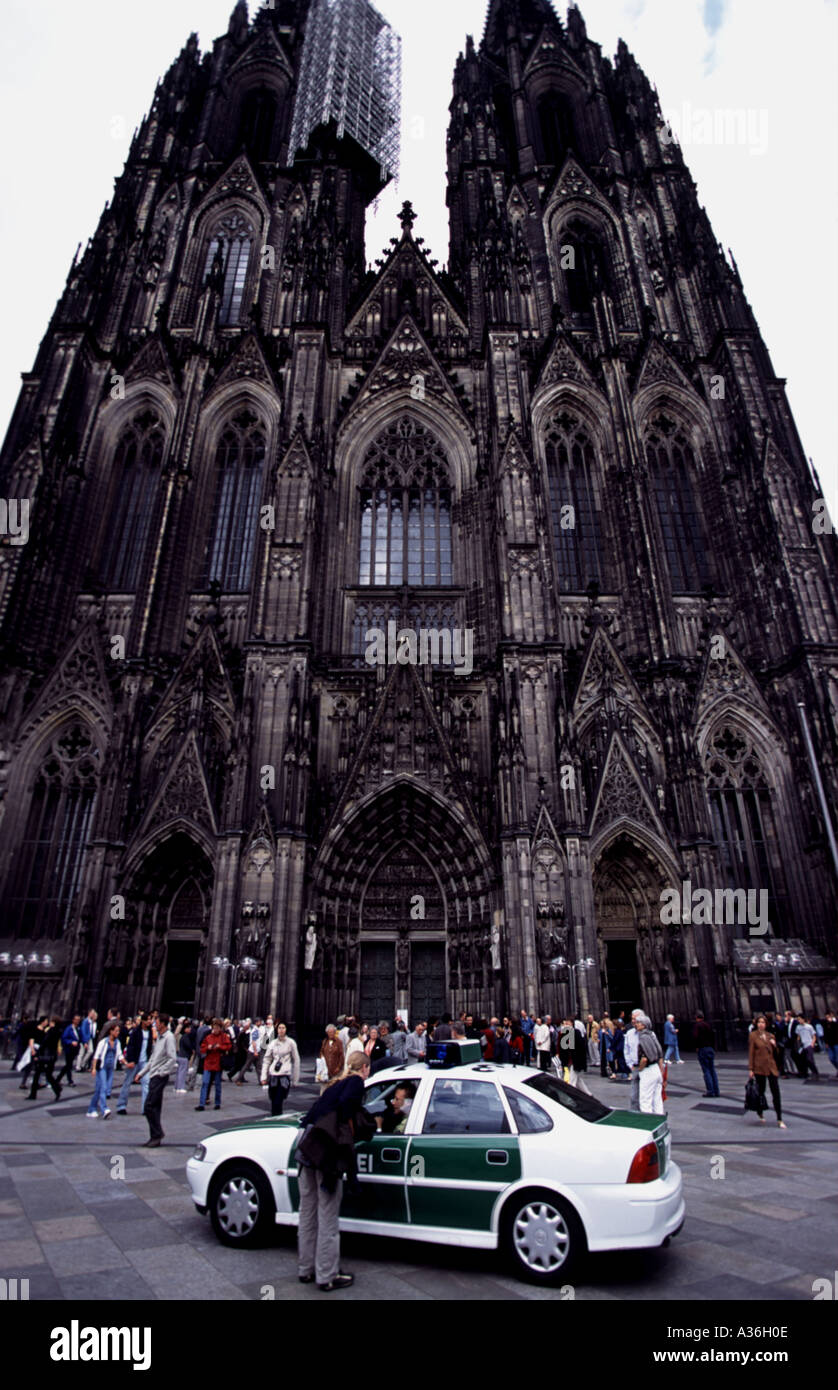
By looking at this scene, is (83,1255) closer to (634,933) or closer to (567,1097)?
(567,1097)

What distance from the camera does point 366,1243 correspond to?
544cm

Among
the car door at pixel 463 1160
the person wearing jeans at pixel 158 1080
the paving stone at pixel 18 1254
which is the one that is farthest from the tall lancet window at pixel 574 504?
the paving stone at pixel 18 1254

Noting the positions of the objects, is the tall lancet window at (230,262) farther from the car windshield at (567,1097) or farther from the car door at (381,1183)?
the car door at (381,1183)

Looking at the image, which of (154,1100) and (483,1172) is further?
(154,1100)

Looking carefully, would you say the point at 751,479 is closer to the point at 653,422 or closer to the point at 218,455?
the point at 653,422

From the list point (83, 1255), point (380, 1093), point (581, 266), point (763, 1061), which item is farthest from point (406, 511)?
point (83, 1255)

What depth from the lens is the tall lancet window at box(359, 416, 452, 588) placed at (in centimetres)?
2642

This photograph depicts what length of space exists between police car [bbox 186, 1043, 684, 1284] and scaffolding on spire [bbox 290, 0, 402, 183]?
4227 cm

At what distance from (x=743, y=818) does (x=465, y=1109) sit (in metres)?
19.5

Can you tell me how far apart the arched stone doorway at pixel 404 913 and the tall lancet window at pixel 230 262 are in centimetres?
2268

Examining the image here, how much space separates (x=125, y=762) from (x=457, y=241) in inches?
1117

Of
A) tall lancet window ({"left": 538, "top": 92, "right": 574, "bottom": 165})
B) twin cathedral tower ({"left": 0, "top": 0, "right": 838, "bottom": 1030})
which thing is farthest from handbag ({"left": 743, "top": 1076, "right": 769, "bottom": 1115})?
tall lancet window ({"left": 538, "top": 92, "right": 574, "bottom": 165})

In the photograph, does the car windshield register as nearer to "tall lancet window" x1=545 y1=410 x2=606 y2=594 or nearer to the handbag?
the handbag

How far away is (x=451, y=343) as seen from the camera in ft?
98.9
